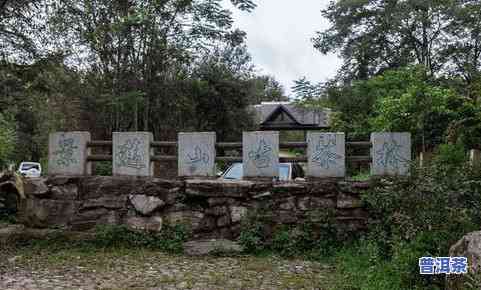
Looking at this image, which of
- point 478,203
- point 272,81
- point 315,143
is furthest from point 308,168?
point 272,81

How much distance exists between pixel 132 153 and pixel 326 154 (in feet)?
10.2

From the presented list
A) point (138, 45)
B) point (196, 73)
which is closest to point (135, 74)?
point (138, 45)

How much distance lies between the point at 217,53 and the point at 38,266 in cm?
1260

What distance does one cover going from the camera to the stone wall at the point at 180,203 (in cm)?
732

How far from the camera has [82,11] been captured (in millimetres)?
12594

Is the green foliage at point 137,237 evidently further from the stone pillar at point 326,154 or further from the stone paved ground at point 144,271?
the stone pillar at point 326,154

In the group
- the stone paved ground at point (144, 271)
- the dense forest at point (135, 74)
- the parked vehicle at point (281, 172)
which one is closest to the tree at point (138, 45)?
the dense forest at point (135, 74)

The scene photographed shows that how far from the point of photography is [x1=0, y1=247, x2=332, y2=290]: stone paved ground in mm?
5379

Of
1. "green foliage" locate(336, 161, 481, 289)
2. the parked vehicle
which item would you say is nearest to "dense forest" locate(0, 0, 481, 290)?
"green foliage" locate(336, 161, 481, 289)

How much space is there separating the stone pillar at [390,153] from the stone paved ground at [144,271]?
181 centimetres

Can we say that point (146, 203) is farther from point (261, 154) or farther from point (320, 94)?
point (320, 94)

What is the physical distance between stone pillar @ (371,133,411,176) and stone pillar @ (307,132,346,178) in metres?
0.49

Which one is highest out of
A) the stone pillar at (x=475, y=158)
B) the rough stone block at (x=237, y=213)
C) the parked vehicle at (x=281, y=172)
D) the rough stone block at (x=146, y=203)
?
the stone pillar at (x=475, y=158)

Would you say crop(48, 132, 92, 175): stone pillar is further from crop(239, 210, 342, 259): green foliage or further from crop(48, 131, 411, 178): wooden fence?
crop(239, 210, 342, 259): green foliage
